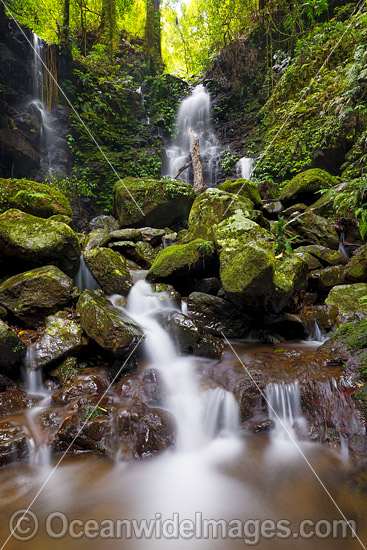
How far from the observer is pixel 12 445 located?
264 cm

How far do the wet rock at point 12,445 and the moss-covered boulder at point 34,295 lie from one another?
1740 millimetres

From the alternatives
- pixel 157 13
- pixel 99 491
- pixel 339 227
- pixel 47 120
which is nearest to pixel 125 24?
pixel 157 13

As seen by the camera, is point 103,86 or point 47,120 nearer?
point 47,120

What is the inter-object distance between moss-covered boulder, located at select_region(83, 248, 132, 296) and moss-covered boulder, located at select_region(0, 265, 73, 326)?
1.02 metres

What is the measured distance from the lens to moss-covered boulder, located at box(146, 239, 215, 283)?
527 cm

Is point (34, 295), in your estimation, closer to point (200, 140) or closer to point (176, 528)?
point (176, 528)

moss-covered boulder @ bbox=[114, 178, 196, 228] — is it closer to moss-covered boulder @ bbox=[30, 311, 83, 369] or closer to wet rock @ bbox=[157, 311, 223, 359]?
wet rock @ bbox=[157, 311, 223, 359]

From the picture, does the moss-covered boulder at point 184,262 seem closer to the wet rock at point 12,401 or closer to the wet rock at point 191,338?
the wet rock at point 191,338

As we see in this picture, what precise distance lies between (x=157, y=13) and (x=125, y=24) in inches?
77.1

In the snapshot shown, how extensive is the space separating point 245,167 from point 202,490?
37.1 ft

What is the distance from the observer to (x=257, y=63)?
13062 mm

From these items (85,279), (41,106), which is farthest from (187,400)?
(41,106)

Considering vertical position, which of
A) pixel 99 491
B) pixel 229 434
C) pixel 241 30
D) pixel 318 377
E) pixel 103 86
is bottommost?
pixel 99 491

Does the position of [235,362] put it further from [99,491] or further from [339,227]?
[339,227]
